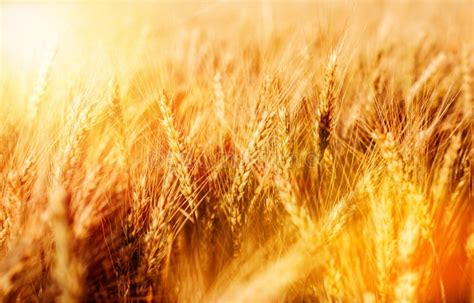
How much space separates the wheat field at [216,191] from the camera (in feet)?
2.39

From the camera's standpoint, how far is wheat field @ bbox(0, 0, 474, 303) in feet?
2.39

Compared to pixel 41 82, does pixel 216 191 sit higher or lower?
lower

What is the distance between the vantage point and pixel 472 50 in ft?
4.66

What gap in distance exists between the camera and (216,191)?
0.91 metres

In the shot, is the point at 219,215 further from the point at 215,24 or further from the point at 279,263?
the point at 215,24

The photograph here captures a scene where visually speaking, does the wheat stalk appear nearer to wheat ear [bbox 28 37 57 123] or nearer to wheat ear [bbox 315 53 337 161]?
wheat ear [bbox 28 37 57 123]

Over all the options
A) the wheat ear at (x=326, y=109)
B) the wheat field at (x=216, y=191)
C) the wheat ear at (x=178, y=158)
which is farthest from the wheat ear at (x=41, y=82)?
the wheat ear at (x=326, y=109)

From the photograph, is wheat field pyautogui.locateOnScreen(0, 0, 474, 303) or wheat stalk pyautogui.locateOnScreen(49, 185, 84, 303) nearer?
wheat stalk pyautogui.locateOnScreen(49, 185, 84, 303)

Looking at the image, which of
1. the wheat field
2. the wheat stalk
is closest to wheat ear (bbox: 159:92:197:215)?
the wheat field

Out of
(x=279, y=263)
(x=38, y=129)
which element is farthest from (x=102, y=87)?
(x=279, y=263)

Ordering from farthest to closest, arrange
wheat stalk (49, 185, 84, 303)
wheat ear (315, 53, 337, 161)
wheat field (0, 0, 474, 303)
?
1. wheat ear (315, 53, 337, 161)
2. wheat field (0, 0, 474, 303)
3. wheat stalk (49, 185, 84, 303)

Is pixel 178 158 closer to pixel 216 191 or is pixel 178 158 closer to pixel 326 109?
pixel 216 191

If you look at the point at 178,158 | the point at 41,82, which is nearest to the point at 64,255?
the point at 178,158

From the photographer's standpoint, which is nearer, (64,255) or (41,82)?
(64,255)
